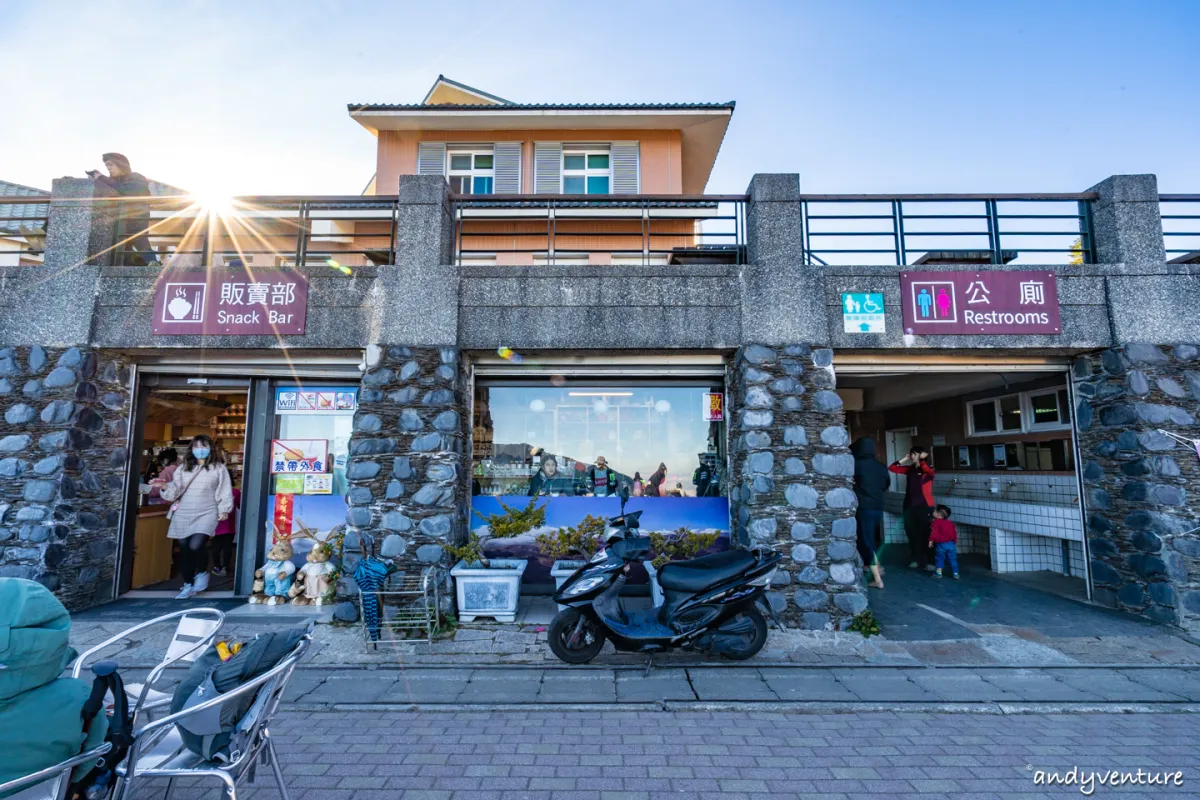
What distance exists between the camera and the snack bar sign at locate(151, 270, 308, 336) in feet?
21.6

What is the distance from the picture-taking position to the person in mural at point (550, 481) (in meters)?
7.35

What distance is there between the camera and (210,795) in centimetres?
316

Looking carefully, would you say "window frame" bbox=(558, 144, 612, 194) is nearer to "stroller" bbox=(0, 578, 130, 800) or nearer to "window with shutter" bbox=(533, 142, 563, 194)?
"window with shutter" bbox=(533, 142, 563, 194)

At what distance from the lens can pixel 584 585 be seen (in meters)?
4.82

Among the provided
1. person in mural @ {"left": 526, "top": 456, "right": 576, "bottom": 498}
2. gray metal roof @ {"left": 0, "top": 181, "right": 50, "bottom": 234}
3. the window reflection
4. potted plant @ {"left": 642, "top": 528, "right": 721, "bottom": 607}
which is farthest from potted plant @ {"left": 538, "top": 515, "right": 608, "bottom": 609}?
gray metal roof @ {"left": 0, "top": 181, "right": 50, "bottom": 234}

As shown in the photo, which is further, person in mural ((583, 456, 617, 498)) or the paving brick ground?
person in mural ((583, 456, 617, 498))

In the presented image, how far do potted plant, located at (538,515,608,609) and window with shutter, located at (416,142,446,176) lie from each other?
11.8 m

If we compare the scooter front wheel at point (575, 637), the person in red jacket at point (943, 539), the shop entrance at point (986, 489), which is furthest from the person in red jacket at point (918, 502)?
the scooter front wheel at point (575, 637)

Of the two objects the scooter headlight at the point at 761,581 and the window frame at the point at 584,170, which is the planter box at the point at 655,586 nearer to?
the scooter headlight at the point at 761,581

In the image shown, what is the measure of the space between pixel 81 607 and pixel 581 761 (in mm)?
6329

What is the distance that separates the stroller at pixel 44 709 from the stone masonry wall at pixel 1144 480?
8.34m

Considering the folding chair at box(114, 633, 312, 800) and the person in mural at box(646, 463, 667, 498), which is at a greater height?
the person in mural at box(646, 463, 667, 498)

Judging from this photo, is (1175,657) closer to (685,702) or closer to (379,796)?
(685,702)

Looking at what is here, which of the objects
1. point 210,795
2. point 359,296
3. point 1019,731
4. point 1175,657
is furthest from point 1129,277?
point 210,795
